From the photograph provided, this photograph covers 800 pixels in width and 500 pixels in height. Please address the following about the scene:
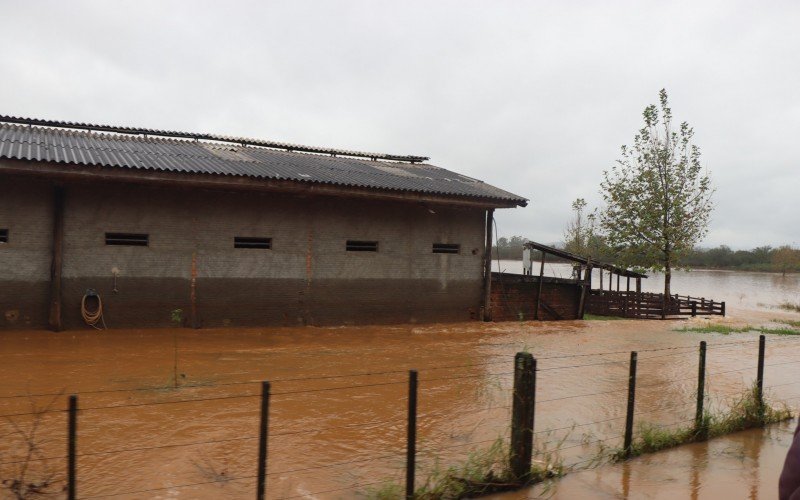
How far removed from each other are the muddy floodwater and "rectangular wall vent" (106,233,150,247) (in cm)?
166

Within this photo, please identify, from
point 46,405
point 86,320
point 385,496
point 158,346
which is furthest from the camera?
point 86,320

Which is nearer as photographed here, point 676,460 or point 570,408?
point 676,460

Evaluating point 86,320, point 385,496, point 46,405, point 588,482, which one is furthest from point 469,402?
point 86,320

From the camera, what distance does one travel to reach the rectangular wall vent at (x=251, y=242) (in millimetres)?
11412

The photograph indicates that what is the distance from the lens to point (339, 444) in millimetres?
5117

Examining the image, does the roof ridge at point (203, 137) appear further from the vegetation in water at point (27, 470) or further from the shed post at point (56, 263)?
the vegetation in water at point (27, 470)

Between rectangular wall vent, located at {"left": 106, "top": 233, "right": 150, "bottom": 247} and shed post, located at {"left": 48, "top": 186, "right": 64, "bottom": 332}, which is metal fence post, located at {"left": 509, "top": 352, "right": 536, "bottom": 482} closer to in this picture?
rectangular wall vent, located at {"left": 106, "top": 233, "right": 150, "bottom": 247}

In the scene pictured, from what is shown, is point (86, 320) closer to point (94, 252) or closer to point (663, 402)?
point (94, 252)

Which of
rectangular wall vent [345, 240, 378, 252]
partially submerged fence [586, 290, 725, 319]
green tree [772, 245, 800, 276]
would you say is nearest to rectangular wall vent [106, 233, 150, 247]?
rectangular wall vent [345, 240, 378, 252]

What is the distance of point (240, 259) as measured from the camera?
1136cm

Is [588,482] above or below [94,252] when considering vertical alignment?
below

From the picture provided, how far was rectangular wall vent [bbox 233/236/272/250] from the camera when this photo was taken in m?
11.4

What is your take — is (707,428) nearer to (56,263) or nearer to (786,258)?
(56,263)

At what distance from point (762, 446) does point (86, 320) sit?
1040cm
